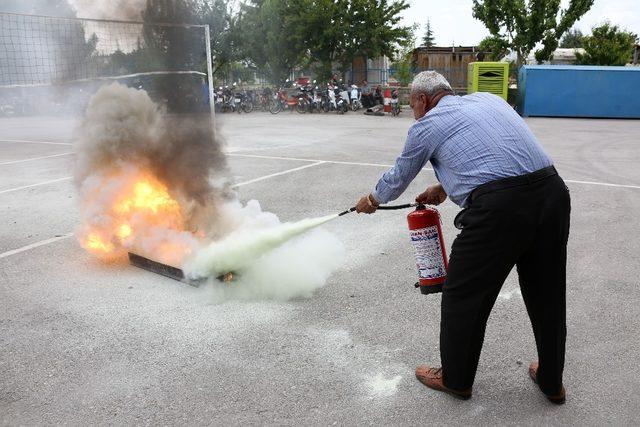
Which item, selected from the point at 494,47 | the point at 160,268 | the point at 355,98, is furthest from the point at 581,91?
the point at 160,268

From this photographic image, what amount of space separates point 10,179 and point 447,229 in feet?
26.0

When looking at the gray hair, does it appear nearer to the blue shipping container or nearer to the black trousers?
the black trousers

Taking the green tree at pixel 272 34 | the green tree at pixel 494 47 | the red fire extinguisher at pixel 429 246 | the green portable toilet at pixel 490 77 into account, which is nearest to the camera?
the red fire extinguisher at pixel 429 246

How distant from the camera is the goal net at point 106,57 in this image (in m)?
6.12

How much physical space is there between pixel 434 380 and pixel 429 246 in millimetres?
776

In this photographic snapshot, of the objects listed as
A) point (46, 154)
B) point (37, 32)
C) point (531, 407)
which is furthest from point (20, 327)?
point (37, 32)

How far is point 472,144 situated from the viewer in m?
2.71

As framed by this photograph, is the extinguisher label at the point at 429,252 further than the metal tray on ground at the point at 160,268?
No

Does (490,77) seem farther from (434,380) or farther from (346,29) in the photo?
(434,380)

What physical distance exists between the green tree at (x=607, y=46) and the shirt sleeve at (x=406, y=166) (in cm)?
2821

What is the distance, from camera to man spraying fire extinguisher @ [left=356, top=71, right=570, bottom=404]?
2652mm

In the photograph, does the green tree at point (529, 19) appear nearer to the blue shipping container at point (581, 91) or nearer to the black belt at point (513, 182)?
the blue shipping container at point (581, 91)

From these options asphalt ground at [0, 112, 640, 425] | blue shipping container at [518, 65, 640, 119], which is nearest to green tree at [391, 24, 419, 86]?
blue shipping container at [518, 65, 640, 119]

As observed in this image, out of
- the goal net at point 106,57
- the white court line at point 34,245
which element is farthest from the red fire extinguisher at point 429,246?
the white court line at point 34,245
